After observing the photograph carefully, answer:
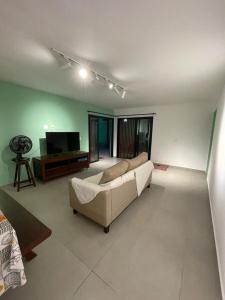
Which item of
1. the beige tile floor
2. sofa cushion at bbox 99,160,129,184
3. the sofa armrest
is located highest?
sofa cushion at bbox 99,160,129,184

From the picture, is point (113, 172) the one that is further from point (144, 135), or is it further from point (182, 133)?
point (144, 135)

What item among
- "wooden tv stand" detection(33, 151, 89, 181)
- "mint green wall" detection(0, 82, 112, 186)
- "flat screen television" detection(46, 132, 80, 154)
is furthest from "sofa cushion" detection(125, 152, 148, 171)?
"mint green wall" detection(0, 82, 112, 186)

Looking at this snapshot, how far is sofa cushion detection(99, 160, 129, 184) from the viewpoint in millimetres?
1795

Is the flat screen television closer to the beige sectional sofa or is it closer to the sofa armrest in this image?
the beige sectional sofa

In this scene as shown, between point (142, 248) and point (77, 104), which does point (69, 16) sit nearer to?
point (142, 248)

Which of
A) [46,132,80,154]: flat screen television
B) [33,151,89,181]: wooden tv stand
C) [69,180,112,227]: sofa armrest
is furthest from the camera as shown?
→ [46,132,80,154]: flat screen television

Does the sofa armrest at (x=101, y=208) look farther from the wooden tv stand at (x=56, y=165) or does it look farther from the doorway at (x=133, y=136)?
the doorway at (x=133, y=136)

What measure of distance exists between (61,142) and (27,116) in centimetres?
105

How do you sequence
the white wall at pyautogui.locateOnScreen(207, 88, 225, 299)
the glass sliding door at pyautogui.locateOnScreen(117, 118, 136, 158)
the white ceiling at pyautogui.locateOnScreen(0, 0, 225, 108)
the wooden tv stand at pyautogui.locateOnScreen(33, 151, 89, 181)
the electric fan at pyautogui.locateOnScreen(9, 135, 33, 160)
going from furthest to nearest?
the glass sliding door at pyautogui.locateOnScreen(117, 118, 136, 158) < the wooden tv stand at pyautogui.locateOnScreen(33, 151, 89, 181) < the electric fan at pyautogui.locateOnScreen(9, 135, 33, 160) < the white wall at pyautogui.locateOnScreen(207, 88, 225, 299) < the white ceiling at pyautogui.locateOnScreen(0, 0, 225, 108)

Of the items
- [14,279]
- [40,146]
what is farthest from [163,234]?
[40,146]

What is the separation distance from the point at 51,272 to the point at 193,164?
4.86 meters

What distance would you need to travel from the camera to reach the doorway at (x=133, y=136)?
18.1 ft

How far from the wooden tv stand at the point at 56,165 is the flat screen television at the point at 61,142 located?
24cm

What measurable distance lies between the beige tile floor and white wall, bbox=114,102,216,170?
8.33ft
